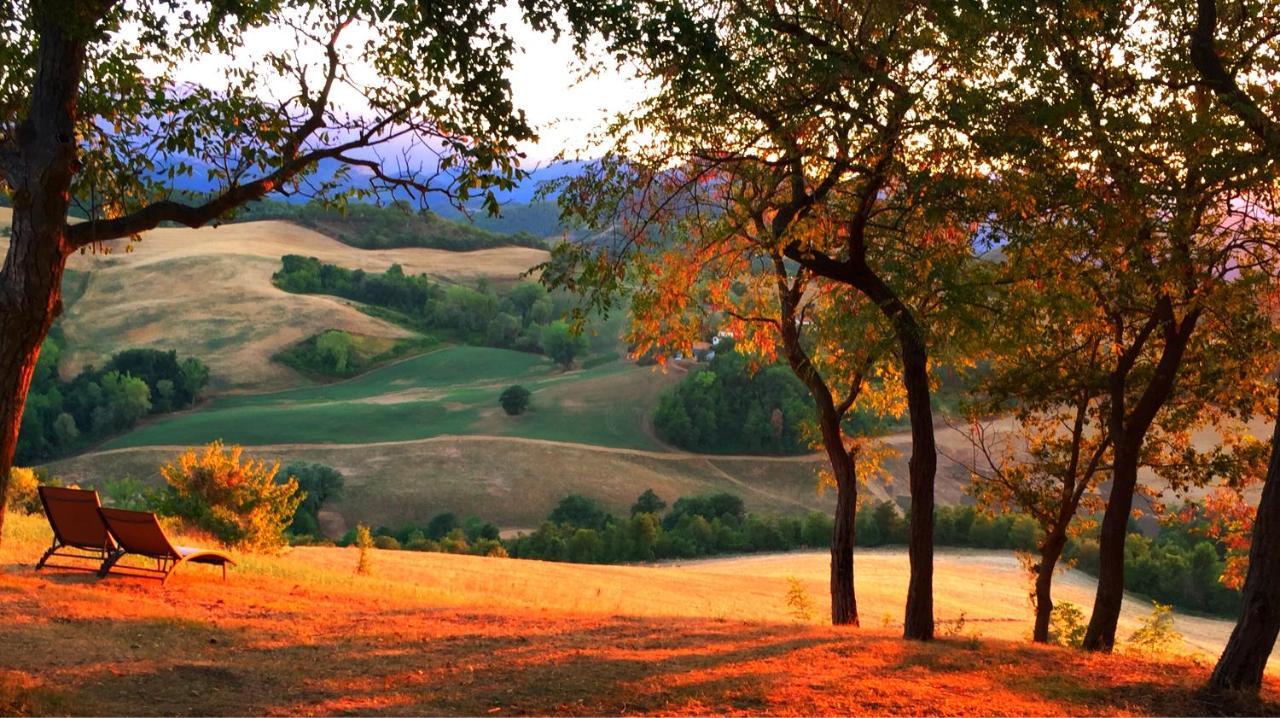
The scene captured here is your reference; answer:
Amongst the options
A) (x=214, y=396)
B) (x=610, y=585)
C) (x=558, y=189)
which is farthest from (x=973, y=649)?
(x=214, y=396)

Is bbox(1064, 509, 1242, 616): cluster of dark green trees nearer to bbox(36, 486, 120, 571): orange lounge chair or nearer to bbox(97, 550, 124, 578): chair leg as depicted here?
bbox(97, 550, 124, 578): chair leg

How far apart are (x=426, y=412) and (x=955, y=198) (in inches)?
2980

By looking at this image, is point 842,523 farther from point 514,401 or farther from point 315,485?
point 514,401

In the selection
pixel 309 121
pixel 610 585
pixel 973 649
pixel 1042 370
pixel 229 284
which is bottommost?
pixel 610 585

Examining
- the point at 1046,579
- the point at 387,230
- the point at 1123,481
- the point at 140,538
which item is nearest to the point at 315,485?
the point at 1046,579

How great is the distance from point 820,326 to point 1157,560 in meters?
35.3

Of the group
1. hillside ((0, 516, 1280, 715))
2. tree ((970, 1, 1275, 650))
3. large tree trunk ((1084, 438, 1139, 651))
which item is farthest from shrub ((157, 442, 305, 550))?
tree ((970, 1, 1275, 650))

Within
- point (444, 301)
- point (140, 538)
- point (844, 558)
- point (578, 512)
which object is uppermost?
point (444, 301)

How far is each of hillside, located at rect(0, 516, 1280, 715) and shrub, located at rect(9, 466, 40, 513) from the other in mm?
15249

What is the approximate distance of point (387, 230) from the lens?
150375mm

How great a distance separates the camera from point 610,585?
3125cm

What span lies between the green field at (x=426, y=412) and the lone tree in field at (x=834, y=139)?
64.9m

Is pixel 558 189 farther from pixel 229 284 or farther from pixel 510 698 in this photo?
pixel 229 284

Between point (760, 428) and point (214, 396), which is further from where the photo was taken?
point (214, 396)
